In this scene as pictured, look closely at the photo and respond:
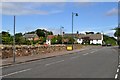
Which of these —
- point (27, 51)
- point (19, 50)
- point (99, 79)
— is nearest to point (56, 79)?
point (99, 79)

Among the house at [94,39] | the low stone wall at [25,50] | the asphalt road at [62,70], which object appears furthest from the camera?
the house at [94,39]

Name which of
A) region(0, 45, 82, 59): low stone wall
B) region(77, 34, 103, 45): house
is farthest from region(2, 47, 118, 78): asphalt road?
region(77, 34, 103, 45): house

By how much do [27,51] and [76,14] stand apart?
88.8 ft

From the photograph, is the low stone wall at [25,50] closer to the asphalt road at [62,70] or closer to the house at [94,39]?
the asphalt road at [62,70]

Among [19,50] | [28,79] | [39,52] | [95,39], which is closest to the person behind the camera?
[28,79]

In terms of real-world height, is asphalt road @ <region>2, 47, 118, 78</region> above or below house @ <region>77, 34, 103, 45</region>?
below

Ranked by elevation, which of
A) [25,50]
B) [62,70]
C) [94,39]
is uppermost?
[94,39]

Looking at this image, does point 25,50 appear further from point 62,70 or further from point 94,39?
point 94,39

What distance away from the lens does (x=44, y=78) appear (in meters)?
14.8

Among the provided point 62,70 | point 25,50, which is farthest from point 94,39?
point 62,70

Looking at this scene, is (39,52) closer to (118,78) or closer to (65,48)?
(65,48)

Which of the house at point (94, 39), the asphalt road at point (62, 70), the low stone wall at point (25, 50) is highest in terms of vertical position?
the house at point (94, 39)

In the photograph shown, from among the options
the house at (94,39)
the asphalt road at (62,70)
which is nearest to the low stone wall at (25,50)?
the asphalt road at (62,70)

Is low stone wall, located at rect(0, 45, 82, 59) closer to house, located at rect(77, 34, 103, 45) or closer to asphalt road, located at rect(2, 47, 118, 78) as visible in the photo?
asphalt road, located at rect(2, 47, 118, 78)
